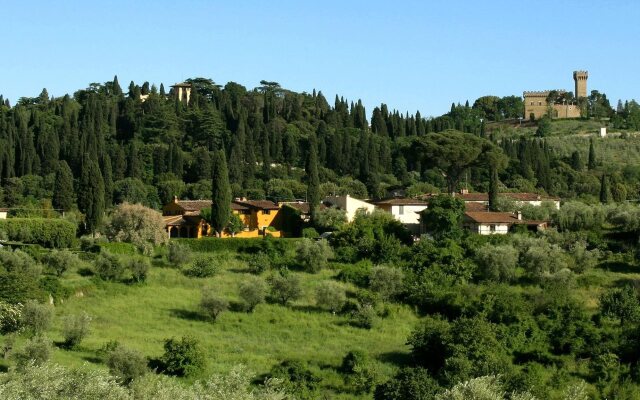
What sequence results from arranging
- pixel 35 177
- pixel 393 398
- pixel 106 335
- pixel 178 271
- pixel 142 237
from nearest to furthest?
1. pixel 393 398
2. pixel 106 335
3. pixel 178 271
4. pixel 142 237
5. pixel 35 177

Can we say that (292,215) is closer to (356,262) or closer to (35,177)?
(356,262)

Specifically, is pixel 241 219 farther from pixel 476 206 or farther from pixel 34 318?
pixel 34 318

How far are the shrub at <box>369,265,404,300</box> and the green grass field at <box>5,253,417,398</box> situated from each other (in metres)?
1.15

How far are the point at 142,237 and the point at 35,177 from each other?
27.9 metres

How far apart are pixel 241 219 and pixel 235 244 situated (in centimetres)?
809

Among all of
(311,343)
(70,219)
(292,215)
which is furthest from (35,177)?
(311,343)

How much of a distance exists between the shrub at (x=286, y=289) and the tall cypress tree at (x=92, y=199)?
54.3 feet

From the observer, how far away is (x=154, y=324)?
132 feet

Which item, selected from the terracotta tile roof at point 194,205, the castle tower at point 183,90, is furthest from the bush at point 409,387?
the castle tower at point 183,90

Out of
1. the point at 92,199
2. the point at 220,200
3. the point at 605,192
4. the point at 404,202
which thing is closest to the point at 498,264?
the point at 404,202

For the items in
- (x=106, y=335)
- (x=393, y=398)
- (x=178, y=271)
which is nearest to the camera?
(x=393, y=398)

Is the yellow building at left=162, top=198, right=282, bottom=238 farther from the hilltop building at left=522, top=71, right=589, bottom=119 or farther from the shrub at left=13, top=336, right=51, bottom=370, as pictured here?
the hilltop building at left=522, top=71, right=589, bottom=119

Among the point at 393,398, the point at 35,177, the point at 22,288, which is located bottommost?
the point at 393,398

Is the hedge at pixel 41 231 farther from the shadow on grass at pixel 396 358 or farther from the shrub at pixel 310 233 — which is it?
the shadow on grass at pixel 396 358
